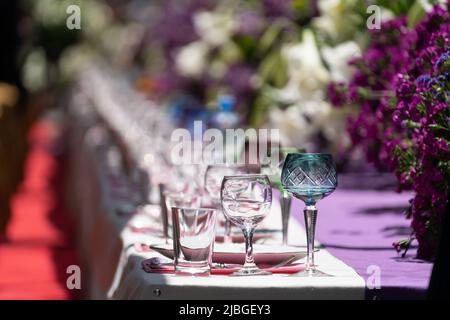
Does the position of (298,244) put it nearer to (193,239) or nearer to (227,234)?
(227,234)

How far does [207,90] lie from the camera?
8.80m

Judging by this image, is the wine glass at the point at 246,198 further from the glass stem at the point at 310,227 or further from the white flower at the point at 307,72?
the white flower at the point at 307,72

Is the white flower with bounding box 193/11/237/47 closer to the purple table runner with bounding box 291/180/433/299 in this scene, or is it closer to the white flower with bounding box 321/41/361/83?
the white flower with bounding box 321/41/361/83

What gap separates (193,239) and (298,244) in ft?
2.29

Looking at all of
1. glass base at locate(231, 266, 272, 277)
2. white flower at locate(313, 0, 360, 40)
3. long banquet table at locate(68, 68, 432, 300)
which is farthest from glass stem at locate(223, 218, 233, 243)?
white flower at locate(313, 0, 360, 40)

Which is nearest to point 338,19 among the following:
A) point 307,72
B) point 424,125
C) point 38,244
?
point 307,72

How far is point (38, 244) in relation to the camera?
760cm

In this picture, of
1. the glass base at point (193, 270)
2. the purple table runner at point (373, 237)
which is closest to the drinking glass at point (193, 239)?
the glass base at point (193, 270)

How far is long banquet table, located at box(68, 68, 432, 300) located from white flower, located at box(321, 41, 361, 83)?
0.46 metres

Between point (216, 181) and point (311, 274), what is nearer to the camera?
point (311, 274)

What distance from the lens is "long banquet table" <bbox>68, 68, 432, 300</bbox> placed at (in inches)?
112

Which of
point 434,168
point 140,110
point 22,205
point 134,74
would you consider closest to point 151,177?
point 434,168
